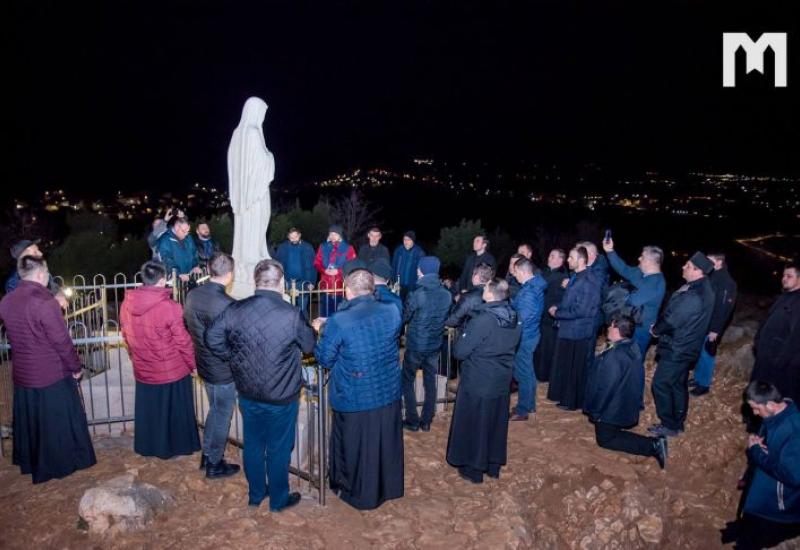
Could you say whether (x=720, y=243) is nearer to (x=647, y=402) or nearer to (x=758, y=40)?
(x=758, y=40)

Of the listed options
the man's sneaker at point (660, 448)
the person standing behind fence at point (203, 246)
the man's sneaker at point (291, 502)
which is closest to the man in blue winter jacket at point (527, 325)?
the man's sneaker at point (660, 448)

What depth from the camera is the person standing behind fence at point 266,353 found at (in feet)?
13.8

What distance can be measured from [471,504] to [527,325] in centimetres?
229

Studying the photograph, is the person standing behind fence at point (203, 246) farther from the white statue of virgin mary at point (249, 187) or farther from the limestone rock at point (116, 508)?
the limestone rock at point (116, 508)

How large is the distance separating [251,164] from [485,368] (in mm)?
4056

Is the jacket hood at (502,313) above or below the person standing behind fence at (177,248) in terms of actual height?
below

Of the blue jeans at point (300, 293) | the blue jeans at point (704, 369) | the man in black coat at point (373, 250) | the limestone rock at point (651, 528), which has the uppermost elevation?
the man in black coat at point (373, 250)

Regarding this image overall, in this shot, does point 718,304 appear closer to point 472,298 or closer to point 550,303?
point 550,303

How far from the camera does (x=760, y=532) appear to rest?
15.1 feet

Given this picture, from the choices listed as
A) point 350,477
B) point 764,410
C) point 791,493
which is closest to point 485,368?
point 350,477

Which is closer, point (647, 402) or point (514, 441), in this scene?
point (514, 441)

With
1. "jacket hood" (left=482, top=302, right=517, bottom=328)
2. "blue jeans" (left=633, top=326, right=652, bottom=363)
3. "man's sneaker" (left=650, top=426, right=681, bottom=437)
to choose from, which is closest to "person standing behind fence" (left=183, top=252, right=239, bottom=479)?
"jacket hood" (left=482, top=302, right=517, bottom=328)

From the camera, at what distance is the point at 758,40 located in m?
12.3

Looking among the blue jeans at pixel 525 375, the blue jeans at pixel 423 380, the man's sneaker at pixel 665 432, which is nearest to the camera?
the blue jeans at pixel 423 380
